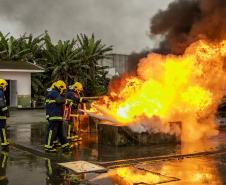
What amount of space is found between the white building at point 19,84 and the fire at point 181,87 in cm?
1592

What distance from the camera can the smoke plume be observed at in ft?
37.3

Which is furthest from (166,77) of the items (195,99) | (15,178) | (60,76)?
(60,76)

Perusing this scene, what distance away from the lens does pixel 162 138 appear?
11.0 meters

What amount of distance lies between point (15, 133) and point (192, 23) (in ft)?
22.0

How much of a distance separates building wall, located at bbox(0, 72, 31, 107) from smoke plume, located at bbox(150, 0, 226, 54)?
52.1ft

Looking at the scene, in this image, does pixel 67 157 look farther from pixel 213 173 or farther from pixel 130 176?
pixel 213 173

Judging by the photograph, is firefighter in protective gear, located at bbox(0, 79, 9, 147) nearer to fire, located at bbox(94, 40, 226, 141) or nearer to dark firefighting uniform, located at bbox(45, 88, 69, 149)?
dark firefighting uniform, located at bbox(45, 88, 69, 149)

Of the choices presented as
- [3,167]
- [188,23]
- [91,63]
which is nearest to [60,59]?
[91,63]

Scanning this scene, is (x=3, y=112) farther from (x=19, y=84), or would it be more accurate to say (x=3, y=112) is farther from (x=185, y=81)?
(x=19, y=84)

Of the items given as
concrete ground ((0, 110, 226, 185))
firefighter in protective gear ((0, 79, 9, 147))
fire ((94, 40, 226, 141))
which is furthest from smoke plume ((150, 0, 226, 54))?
firefighter in protective gear ((0, 79, 9, 147))

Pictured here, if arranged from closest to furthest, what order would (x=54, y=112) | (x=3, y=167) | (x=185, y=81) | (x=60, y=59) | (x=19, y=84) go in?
(x=3, y=167) < (x=54, y=112) < (x=185, y=81) < (x=19, y=84) < (x=60, y=59)

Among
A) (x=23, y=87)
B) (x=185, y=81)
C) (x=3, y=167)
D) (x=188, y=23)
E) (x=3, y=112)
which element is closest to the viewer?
(x=3, y=167)

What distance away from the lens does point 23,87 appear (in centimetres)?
2714

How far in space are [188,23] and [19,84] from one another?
55.6 ft
